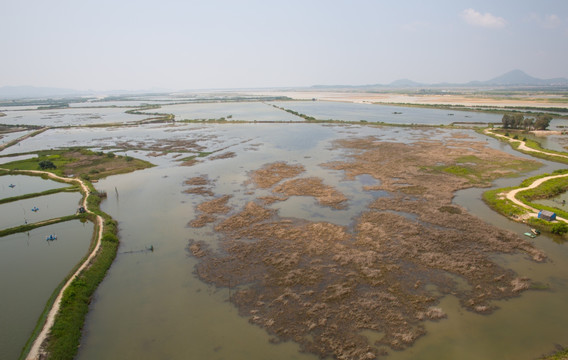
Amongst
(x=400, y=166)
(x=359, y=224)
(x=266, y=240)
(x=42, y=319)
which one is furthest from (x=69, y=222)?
(x=400, y=166)

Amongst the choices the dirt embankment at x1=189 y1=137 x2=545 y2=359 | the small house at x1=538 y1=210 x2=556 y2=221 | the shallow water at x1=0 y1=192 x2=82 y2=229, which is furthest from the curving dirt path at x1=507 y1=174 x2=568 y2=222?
the shallow water at x1=0 y1=192 x2=82 y2=229

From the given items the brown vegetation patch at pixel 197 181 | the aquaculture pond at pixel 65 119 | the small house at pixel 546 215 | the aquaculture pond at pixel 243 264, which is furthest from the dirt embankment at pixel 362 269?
the aquaculture pond at pixel 65 119

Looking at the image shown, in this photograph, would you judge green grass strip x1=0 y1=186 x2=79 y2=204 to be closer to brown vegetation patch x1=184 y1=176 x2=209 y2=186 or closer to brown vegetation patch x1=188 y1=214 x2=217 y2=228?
brown vegetation patch x1=184 y1=176 x2=209 y2=186

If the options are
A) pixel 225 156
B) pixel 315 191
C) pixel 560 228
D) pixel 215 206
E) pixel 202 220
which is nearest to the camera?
pixel 560 228

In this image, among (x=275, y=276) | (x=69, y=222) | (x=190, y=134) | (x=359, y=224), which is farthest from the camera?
(x=190, y=134)

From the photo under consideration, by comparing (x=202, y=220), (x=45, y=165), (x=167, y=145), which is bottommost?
(x=202, y=220)

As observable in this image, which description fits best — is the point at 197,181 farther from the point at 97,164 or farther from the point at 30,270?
the point at 97,164

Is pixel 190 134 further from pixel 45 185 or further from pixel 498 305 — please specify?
pixel 498 305

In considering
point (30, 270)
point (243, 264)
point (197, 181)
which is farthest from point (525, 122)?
point (30, 270)
